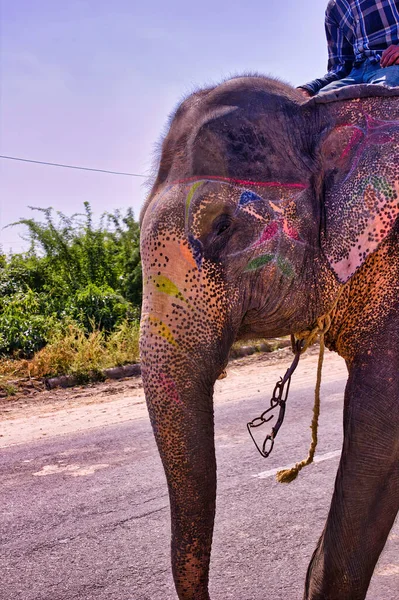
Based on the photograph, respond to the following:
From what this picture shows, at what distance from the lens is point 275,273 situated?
7.66 feet

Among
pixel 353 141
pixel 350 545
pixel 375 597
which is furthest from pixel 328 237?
pixel 375 597

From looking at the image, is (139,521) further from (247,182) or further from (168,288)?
(247,182)

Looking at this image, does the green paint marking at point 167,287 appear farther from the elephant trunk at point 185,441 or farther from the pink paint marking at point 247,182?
the pink paint marking at point 247,182

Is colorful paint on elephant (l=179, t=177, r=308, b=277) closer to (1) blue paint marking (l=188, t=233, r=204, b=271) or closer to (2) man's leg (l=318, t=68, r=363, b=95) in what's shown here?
Answer: (1) blue paint marking (l=188, t=233, r=204, b=271)

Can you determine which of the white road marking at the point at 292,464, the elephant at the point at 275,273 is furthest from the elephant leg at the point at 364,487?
the white road marking at the point at 292,464

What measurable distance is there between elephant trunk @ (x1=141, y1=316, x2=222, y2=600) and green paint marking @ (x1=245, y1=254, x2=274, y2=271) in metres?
0.33

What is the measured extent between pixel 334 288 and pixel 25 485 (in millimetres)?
3375

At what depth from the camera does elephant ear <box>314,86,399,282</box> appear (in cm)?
237

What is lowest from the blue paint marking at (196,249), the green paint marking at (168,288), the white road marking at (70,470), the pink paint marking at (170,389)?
the white road marking at (70,470)

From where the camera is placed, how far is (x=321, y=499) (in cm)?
448

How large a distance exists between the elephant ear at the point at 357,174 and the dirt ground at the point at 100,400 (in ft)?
16.0

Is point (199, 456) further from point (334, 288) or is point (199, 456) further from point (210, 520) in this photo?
point (334, 288)

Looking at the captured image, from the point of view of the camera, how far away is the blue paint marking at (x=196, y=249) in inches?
86.1

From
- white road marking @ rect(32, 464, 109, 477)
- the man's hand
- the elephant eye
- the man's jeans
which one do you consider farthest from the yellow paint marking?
white road marking @ rect(32, 464, 109, 477)
